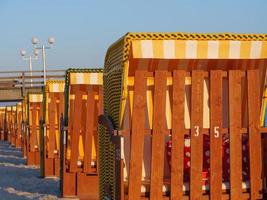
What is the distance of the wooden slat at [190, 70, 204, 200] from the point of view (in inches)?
189

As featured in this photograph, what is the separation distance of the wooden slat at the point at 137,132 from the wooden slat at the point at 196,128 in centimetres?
39

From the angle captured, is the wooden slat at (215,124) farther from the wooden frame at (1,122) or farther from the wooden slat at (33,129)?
the wooden frame at (1,122)

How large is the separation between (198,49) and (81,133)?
4277 millimetres

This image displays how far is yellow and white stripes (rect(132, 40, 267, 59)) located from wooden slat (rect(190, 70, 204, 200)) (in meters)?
0.17

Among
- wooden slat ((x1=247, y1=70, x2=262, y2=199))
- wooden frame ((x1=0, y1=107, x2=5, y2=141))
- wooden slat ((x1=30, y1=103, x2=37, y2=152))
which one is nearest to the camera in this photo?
wooden slat ((x1=247, y1=70, x2=262, y2=199))

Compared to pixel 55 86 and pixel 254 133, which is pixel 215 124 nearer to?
pixel 254 133

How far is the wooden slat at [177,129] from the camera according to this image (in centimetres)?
479

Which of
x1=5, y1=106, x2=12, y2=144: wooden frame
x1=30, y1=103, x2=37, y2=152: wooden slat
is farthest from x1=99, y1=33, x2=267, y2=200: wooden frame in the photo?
x1=5, y1=106, x2=12, y2=144: wooden frame

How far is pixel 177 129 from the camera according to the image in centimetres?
479

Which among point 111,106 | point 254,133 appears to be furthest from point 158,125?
point 254,133

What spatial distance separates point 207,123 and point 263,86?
0.55 metres

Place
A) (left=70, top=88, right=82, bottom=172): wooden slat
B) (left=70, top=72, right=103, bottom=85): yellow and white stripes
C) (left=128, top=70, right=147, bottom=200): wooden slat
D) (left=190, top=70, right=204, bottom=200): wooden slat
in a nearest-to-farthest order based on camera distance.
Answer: (left=128, top=70, right=147, bottom=200): wooden slat
(left=190, top=70, right=204, bottom=200): wooden slat
(left=70, top=72, right=103, bottom=85): yellow and white stripes
(left=70, top=88, right=82, bottom=172): wooden slat

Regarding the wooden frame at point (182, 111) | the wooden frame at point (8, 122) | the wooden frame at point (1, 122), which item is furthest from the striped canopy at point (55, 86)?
the wooden frame at point (1, 122)

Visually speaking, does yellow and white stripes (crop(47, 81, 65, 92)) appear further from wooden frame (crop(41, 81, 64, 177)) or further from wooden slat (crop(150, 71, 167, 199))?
wooden slat (crop(150, 71, 167, 199))
